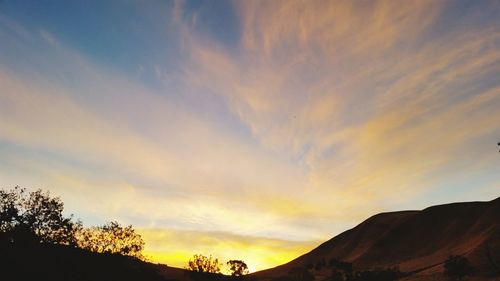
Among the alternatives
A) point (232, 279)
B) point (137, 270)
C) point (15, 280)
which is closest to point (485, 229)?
point (232, 279)

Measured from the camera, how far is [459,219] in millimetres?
103250

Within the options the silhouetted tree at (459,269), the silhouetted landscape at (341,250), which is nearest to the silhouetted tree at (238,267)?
the silhouetted landscape at (341,250)

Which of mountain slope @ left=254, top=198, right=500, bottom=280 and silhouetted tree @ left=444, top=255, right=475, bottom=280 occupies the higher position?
mountain slope @ left=254, top=198, right=500, bottom=280

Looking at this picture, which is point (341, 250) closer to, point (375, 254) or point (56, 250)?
point (375, 254)

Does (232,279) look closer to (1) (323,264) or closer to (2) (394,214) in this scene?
(1) (323,264)

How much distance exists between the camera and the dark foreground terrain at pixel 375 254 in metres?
34.7

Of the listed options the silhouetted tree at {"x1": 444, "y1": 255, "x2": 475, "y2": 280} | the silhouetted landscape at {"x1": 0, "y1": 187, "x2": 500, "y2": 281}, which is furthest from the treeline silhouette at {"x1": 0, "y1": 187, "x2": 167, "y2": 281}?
the silhouetted tree at {"x1": 444, "y1": 255, "x2": 475, "y2": 280}

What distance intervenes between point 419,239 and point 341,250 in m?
25.0

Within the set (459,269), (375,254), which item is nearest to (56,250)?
(459,269)

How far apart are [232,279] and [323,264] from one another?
131ft

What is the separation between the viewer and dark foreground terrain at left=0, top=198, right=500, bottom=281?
114 ft

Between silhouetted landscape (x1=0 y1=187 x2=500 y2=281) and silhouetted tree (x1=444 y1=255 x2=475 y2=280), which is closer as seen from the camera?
silhouetted landscape (x1=0 y1=187 x2=500 y2=281)

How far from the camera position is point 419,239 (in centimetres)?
10306

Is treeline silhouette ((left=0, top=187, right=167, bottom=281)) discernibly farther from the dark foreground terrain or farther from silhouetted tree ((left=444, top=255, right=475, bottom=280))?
silhouetted tree ((left=444, top=255, right=475, bottom=280))
